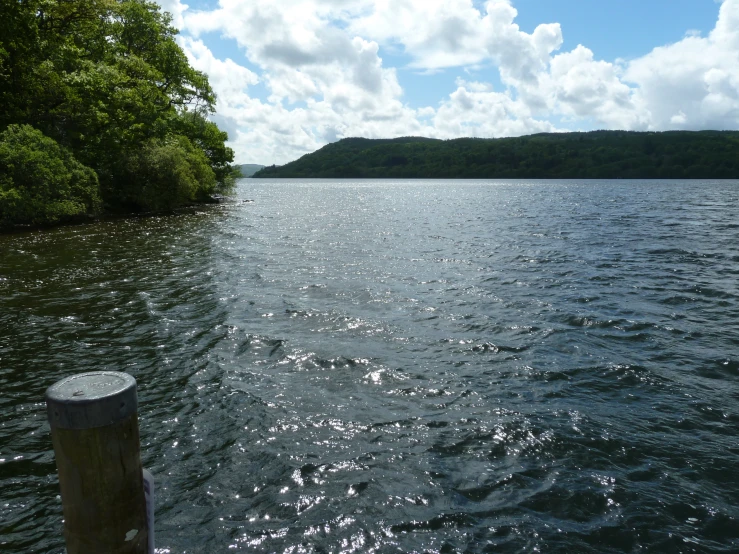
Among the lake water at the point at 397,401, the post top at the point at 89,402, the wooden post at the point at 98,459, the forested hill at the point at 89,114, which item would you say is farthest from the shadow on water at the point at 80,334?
the forested hill at the point at 89,114

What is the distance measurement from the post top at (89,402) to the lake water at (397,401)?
3.05 meters

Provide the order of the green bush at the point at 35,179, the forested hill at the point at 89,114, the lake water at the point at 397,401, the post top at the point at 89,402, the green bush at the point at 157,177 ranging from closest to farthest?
1. the post top at the point at 89,402
2. the lake water at the point at 397,401
3. the green bush at the point at 35,179
4. the forested hill at the point at 89,114
5. the green bush at the point at 157,177

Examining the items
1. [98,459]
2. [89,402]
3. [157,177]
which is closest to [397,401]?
[98,459]

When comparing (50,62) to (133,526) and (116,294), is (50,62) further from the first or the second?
(133,526)

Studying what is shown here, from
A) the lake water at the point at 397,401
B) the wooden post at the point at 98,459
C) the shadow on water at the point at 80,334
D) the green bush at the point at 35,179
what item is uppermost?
the green bush at the point at 35,179

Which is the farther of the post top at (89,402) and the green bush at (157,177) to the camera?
the green bush at (157,177)

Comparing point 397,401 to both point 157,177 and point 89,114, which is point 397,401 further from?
point 157,177

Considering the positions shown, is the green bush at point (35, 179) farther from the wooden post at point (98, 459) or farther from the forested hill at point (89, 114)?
the wooden post at point (98, 459)

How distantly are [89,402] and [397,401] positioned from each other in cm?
643

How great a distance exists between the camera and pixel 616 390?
30.7 ft

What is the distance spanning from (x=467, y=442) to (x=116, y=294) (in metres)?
12.5

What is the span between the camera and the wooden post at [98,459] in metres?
2.95

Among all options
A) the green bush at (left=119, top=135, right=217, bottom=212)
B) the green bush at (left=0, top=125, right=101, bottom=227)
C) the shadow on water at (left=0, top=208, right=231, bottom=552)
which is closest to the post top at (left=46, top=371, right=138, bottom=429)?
the shadow on water at (left=0, top=208, right=231, bottom=552)

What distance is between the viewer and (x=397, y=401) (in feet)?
28.9
